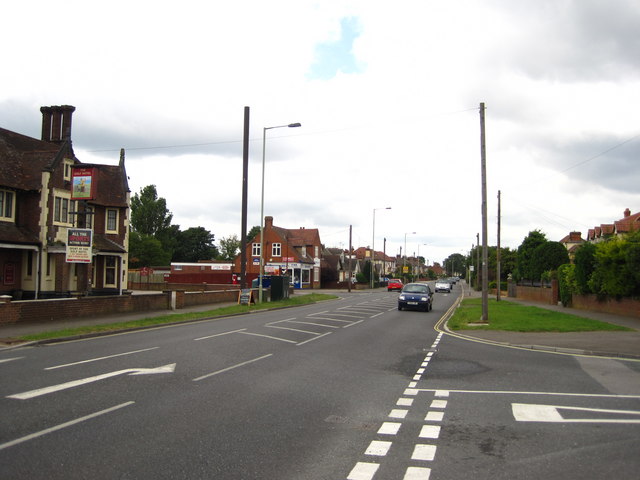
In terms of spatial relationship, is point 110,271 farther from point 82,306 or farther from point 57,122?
point 82,306

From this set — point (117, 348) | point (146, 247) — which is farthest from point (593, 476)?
point (146, 247)

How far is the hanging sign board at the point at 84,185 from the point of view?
80.7ft

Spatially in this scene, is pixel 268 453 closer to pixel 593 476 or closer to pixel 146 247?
pixel 593 476

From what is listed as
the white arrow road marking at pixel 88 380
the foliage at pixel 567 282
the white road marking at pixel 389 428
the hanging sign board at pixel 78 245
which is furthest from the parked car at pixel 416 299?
the white road marking at pixel 389 428

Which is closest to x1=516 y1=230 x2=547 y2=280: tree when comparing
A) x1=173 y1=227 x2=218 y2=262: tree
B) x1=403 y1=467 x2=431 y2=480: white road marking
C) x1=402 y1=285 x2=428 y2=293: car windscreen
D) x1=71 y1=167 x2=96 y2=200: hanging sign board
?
x1=402 y1=285 x2=428 y2=293: car windscreen

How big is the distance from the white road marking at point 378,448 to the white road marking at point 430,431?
61 centimetres

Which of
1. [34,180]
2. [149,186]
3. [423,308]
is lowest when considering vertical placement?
[423,308]

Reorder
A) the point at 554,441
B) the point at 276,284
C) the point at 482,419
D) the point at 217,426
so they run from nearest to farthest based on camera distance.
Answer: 1. the point at 554,441
2. the point at 217,426
3. the point at 482,419
4. the point at 276,284

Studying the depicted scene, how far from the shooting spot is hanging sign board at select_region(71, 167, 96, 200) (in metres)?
24.6

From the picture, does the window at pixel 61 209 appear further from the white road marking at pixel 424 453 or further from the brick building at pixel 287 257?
the brick building at pixel 287 257

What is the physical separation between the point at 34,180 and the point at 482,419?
27807 mm

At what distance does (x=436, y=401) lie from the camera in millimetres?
8273

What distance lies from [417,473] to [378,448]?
31.7 inches

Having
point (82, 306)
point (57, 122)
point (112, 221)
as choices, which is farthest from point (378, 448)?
point (57, 122)
